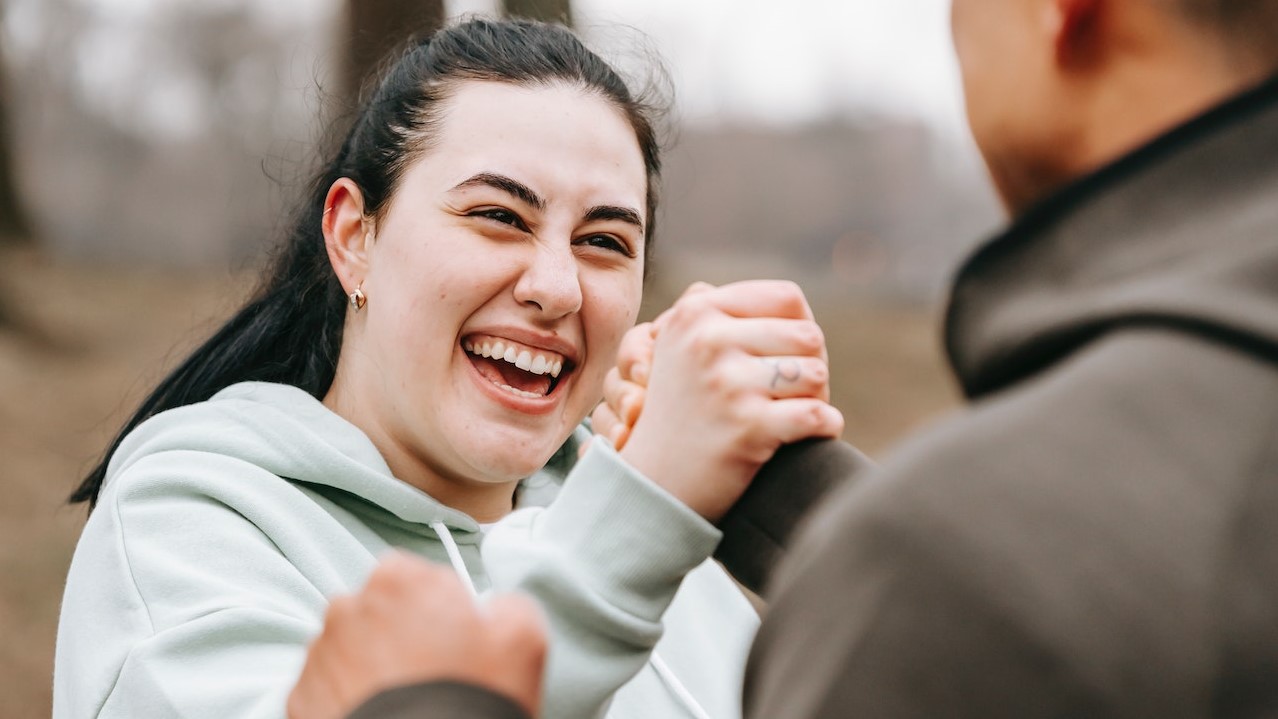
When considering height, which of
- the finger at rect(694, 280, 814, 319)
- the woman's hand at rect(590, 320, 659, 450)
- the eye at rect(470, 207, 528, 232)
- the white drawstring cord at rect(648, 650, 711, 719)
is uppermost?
the finger at rect(694, 280, 814, 319)

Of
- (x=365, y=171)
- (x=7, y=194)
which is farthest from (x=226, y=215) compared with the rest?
(x=365, y=171)

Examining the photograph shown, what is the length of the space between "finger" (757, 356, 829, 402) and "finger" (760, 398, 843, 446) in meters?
0.01

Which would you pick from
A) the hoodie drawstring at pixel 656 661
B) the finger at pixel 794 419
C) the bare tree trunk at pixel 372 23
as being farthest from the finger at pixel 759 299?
the bare tree trunk at pixel 372 23

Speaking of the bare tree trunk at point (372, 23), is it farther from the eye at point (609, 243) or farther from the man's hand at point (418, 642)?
the man's hand at point (418, 642)

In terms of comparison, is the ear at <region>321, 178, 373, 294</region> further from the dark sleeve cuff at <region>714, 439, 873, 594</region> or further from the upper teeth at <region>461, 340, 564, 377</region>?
the dark sleeve cuff at <region>714, 439, 873, 594</region>

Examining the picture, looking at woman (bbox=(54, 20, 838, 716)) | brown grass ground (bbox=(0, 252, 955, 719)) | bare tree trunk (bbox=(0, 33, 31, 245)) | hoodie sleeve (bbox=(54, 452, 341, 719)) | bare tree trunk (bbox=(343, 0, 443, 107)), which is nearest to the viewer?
hoodie sleeve (bbox=(54, 452, 341, 719))

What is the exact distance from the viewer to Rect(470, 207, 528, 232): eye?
2184mm

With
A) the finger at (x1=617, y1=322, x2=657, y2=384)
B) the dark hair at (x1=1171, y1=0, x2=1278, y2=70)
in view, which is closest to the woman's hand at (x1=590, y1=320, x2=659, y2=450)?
the finger at (x1=617, y1=322, x2=657, y2=384)

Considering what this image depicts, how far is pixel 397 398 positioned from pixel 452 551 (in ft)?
0.97

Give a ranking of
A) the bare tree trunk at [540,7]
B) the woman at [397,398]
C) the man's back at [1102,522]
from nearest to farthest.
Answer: the man's back at [1102,522] → the woman at [397,398] → the bare tree trunk at [540,7]

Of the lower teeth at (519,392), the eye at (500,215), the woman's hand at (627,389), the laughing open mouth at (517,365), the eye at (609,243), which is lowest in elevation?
the lower teeth at (519,392)

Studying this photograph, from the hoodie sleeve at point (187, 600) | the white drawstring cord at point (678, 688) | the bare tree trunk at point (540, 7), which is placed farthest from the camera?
the bare tree trunk at point (540, 7)

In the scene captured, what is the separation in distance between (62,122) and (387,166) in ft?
61.1

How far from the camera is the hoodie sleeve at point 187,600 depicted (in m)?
1.60
